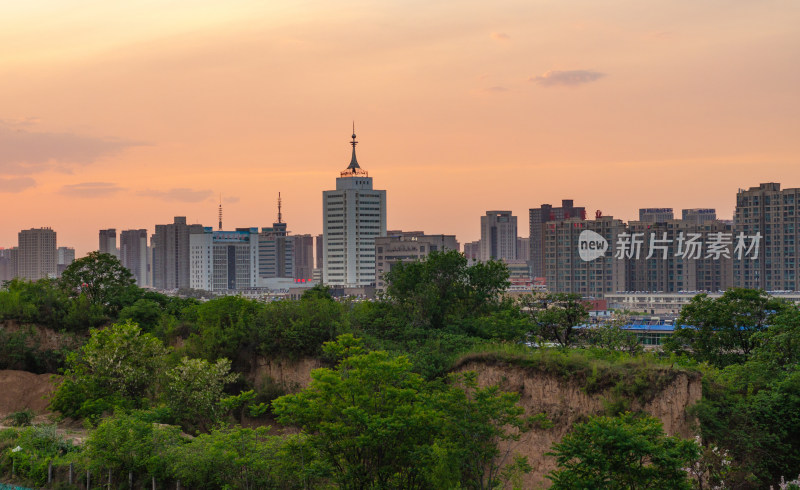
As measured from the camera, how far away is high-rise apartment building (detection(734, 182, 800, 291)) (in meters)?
139

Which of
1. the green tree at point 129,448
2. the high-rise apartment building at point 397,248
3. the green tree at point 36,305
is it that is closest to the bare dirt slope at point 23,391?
the green tree at point 36,305

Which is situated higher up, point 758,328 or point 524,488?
point 758,328

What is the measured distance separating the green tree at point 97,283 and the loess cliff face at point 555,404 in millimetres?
26754

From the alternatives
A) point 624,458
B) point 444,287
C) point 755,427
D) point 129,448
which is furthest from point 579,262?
point 624,458

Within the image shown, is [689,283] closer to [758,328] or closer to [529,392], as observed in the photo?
[758,328]

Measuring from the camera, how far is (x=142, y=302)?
4712cm

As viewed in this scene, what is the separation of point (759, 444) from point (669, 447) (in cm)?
652

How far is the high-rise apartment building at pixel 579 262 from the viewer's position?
15800 cm

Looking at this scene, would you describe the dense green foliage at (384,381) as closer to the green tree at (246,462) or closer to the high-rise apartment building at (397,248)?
the green tree at (246,462)

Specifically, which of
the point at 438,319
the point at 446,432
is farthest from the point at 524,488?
the point at 438,319

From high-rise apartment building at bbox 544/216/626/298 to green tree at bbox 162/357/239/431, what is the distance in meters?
129

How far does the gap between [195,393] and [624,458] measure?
17.2 meters
